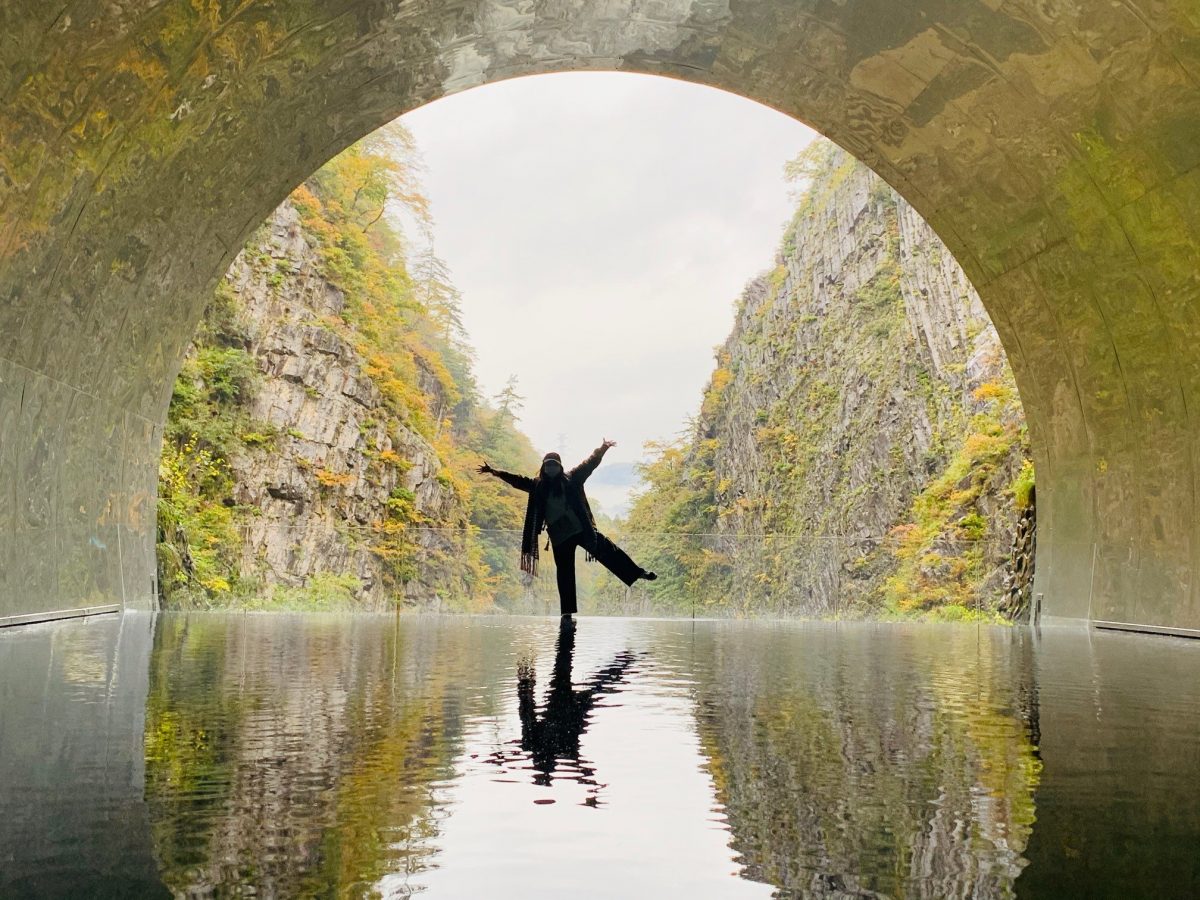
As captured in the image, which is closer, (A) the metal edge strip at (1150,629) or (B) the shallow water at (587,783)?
(B) the shallow water at (587,783)

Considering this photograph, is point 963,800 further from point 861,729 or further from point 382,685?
point 382,685

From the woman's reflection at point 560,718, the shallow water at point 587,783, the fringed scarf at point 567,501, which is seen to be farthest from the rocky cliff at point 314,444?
the shallow water at point 587,783

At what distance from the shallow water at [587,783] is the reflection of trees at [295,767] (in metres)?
0.01

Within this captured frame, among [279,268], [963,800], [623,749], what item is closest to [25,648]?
[623,749]

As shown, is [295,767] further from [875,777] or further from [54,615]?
[54,615]

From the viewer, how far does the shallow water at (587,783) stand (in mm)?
2289

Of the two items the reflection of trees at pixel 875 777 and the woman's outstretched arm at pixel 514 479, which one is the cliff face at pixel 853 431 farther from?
the reflection of trees at pixel 875 777

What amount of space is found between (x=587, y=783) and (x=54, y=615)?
8548mm

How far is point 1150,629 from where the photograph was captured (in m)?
11.1

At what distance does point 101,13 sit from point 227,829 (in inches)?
258

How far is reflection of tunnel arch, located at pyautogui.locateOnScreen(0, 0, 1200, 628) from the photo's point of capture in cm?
860

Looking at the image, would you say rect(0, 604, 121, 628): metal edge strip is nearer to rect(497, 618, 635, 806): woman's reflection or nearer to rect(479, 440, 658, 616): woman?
rect(479, 440, 658, 616): woman

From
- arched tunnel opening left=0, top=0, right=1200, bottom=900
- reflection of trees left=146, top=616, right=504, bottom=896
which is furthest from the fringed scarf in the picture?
reflection of trees left=146, top=616, right=504, bottom=896

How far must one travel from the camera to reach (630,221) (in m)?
122
